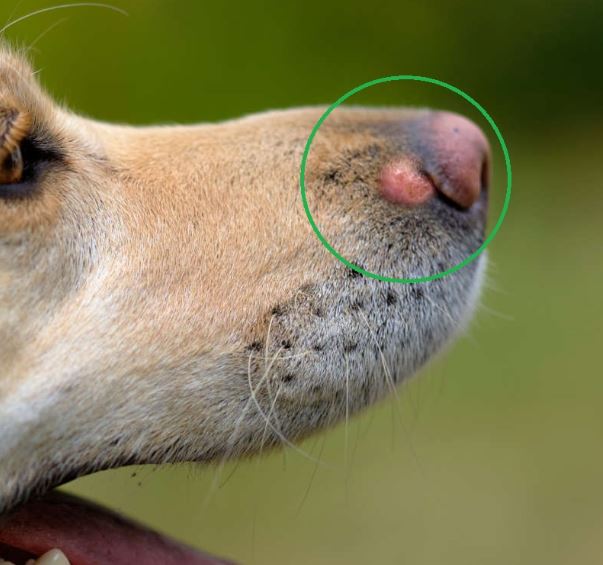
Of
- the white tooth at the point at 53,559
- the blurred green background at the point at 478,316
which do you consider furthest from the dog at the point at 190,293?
the blurred green background at the point at 478,316

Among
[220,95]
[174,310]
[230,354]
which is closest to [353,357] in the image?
[230,354]

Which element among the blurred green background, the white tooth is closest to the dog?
the white tooth

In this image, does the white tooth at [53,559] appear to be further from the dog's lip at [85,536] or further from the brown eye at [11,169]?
the brown eye at [11,169]

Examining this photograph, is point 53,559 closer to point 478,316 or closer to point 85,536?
point 85,536

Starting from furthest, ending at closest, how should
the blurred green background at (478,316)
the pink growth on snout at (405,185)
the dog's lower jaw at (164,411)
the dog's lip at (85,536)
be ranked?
1. the blurred green background at (478,316)
2. the pink growth on snout at (405,185)
3. the dog's lip at (85,536)
4. the dog's lower jaw at (164,411)

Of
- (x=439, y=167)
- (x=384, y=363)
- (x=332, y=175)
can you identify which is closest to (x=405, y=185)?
(x=439, y=167)

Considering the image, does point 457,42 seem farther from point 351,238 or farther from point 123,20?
point 351,238
